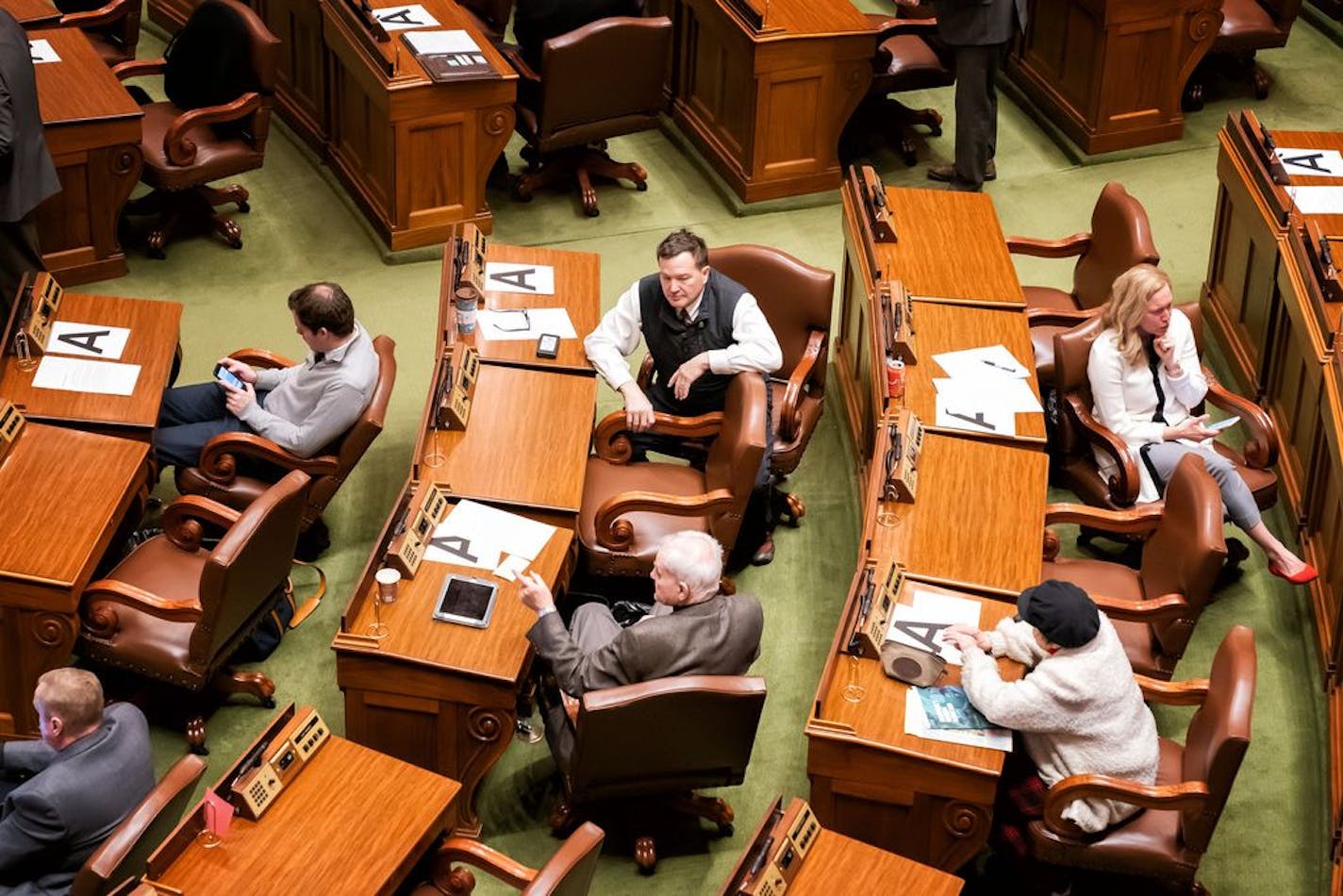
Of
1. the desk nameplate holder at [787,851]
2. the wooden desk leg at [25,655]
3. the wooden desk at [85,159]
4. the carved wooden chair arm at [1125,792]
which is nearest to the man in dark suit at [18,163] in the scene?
the wooden desk at [85,159]

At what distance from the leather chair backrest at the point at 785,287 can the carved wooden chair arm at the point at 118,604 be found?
2.34 metres

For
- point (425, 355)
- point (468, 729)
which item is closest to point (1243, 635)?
point (468, 729)

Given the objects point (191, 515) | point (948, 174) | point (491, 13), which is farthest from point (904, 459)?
point (491, 13)

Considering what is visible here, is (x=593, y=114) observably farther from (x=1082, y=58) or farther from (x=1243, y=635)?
(x=1243, y=635)

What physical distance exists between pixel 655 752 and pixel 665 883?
0.54 meters

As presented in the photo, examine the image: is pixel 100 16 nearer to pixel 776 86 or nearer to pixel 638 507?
pixel 776 86

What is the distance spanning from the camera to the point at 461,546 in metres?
5.64

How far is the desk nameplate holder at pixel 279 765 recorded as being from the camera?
468 centimetres

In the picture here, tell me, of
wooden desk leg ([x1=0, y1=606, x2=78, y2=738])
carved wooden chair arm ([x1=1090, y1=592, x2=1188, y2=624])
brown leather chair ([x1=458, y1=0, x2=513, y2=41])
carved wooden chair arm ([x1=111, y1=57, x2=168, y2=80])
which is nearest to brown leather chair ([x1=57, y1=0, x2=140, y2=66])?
carved wooden chair arm ([x1=111, y1=57, x2=168, y2=80])

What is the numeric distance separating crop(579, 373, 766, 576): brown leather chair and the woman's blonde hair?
4.17 ft

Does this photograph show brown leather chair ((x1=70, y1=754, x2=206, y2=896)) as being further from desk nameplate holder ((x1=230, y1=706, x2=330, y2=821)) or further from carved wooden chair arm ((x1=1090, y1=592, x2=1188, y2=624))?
carved wooden chair arm ((x1=1090, y1=592, x2=1188, y2=624))

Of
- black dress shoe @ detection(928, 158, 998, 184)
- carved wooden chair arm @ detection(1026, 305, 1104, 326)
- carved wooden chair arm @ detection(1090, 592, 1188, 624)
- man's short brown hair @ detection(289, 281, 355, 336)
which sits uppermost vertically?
man's short brown hair @ detection(289, 281, 355, 336)

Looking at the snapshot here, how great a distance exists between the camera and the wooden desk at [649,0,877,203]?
27.3ft

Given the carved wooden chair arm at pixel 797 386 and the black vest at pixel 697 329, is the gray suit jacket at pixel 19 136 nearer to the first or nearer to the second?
the black vest at pixel 697 329
